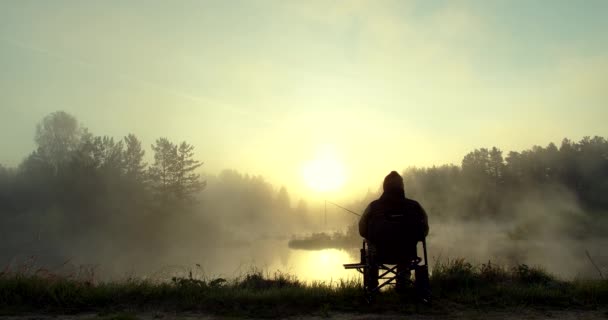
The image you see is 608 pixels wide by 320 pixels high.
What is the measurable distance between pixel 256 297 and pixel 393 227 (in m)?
2.40

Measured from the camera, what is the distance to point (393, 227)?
21.1 ft

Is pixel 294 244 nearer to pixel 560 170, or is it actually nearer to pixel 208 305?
pixel 560 170

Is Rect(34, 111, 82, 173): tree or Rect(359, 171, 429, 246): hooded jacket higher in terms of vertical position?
Rect(34, 111, 82, 173): tree

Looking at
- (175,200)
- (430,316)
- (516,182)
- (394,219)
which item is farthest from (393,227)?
(516,182)

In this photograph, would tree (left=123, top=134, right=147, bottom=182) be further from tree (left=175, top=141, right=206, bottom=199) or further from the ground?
the ground

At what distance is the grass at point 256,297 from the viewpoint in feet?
19.8

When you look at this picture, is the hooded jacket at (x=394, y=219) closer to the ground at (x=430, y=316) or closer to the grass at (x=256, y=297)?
the grass at (x=256, y=297)

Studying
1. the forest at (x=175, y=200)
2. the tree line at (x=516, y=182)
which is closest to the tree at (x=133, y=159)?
the forest at (x=175, y=200)

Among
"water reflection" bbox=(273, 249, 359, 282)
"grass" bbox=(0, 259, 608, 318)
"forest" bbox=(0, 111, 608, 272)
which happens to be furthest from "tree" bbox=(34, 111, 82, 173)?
"grass" bbox=(0, 259, 608, 318)

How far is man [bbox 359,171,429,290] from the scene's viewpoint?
6418 mm

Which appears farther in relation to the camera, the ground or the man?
the man

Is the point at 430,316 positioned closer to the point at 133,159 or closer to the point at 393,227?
the point at 393,227

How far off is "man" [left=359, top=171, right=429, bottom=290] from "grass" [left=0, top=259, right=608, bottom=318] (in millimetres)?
646

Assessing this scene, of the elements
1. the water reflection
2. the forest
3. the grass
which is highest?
the forest
